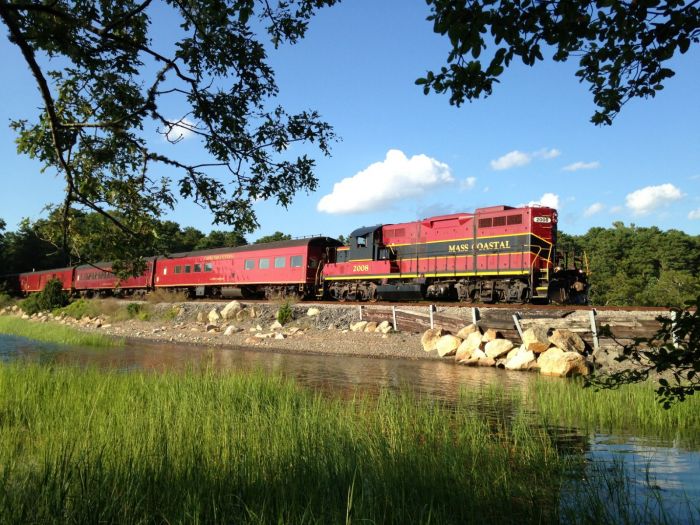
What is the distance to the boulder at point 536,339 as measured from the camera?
1616 centimetres

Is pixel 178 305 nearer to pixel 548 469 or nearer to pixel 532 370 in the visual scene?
pixel 532 370

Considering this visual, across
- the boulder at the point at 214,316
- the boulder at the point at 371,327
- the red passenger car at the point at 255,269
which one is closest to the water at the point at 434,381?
the boulder at the point at 371,327

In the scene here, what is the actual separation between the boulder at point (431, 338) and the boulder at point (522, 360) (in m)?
3.58

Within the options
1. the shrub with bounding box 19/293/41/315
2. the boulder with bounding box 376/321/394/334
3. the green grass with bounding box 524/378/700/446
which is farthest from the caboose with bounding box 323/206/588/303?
the shrub with bounding box 19/293/41/315

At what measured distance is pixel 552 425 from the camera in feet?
25.7

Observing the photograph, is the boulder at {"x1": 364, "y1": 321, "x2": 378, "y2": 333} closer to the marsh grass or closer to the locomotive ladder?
the locomotive ladder

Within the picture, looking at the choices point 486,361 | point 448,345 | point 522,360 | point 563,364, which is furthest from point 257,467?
point 448,345

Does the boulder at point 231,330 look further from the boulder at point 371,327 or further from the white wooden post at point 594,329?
the white wooden post at point 594,329

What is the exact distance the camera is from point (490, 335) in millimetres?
18062

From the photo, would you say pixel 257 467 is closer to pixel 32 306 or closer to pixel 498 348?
pixel 498 348

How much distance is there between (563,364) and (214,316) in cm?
2075

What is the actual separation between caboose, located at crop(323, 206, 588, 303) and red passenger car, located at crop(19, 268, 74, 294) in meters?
33.9

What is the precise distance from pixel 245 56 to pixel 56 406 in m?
5.78

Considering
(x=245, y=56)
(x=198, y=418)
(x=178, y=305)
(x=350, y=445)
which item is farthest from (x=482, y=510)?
(x=178, y=305)
